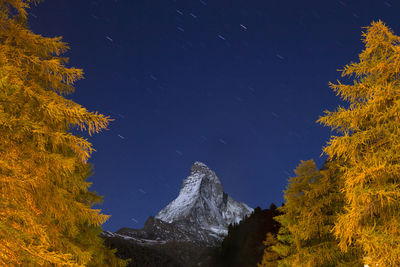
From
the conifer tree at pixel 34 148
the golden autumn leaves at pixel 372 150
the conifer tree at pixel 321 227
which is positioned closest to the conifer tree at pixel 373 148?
the golden autumn leaves at pixel 372 150

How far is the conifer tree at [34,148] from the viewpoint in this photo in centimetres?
512

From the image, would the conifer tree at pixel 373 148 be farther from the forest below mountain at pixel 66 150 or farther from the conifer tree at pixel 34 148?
the conifer tree at pixel 34 148

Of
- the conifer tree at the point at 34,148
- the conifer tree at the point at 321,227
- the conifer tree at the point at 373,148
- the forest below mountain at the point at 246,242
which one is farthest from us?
the forest below mountain at the point at 246,242

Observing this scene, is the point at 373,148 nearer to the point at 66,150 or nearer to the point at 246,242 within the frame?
the point at 66,150

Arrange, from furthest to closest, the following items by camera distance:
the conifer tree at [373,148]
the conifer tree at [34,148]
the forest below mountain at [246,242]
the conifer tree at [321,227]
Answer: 1. the forest below mountain at [246,242]
2. the conifer tree at [321,227]
3. the conifer tree at [373,148]
4. the conifer tree at [34,148]

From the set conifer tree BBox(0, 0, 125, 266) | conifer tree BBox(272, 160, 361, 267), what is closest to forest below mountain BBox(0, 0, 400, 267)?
conifer tree BBox(0, 0, 125, 266)

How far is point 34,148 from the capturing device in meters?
6.23

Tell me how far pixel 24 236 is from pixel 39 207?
2.16m

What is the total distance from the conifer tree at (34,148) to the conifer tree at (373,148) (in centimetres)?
616

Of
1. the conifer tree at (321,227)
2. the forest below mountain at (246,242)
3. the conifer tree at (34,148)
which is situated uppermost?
the forest below mountain at (246,242)

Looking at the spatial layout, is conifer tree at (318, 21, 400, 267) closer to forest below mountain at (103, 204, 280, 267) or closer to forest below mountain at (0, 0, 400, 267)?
forest below mountain at (0, 0, 400, 267)

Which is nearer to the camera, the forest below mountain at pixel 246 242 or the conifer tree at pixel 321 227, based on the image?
the conifer tree at pixel 321 227

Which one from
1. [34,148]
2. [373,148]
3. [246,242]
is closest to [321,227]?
[373,148]

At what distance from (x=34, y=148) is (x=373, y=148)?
8181mm
